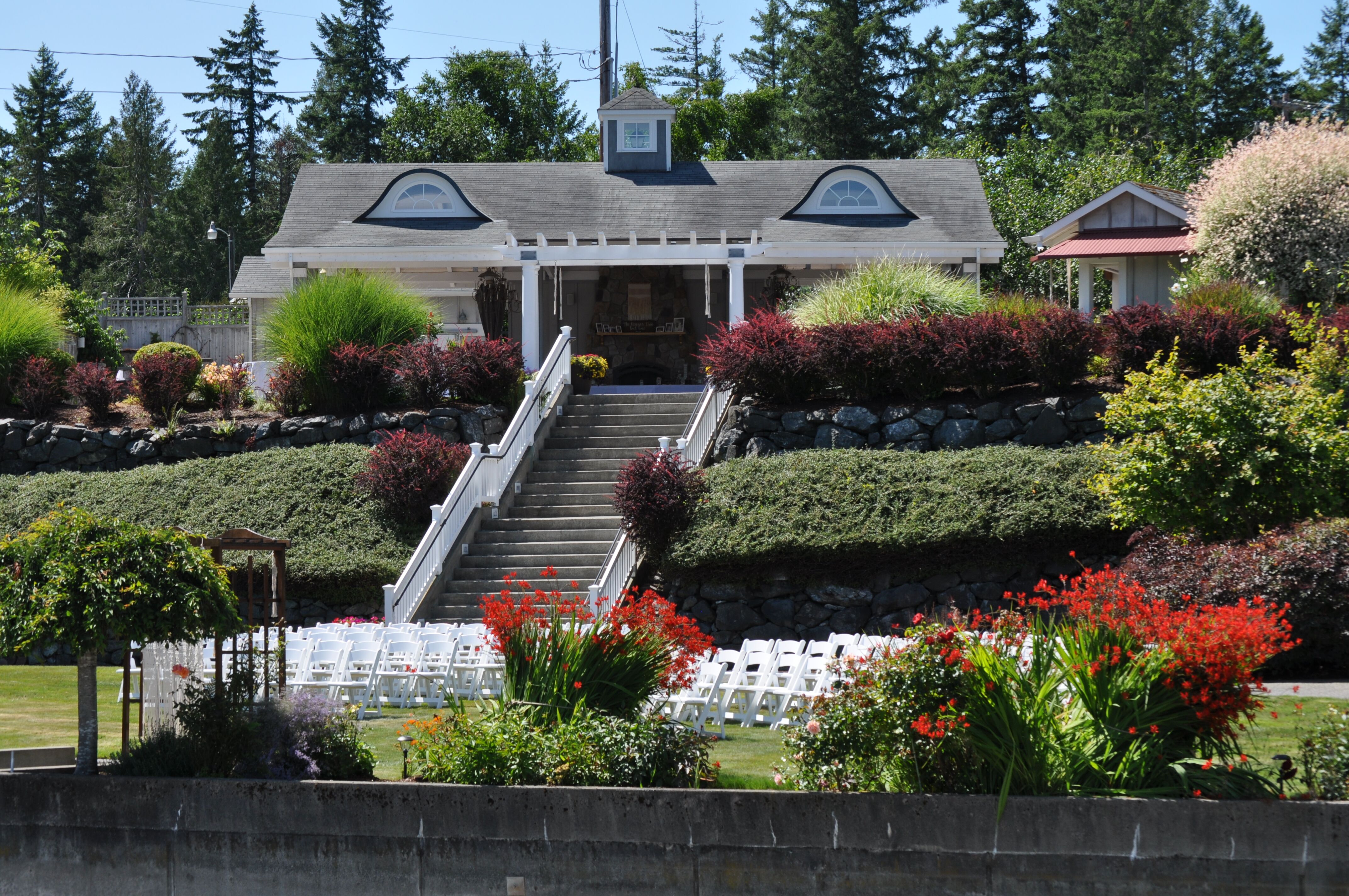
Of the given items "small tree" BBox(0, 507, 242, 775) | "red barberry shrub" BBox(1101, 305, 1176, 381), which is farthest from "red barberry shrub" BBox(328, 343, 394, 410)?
"small tree" BBox(0, 507, 242, 775)

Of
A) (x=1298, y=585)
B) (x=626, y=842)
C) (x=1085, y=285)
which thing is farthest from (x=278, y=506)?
(x=1085, y=285)

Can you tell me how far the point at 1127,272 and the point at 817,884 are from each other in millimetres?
17862

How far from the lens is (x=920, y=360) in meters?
16.9

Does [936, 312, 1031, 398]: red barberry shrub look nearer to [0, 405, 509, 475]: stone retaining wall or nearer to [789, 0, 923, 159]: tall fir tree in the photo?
[0, 405, 509, 475]: stone retaining wall

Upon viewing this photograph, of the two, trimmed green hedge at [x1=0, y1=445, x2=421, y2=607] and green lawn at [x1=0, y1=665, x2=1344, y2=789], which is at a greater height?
trimmed green hedge at [x1=0, y1=445, x2=421, y2=607]

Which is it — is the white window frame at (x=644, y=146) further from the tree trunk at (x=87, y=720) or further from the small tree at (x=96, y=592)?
the tree trunk at (x=87, y=720)

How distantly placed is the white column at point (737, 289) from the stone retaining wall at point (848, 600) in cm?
741

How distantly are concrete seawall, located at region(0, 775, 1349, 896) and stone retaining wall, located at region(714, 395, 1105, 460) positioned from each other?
10.1 metres

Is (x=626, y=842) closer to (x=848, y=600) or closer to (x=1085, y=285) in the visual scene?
(x=848, y=600)

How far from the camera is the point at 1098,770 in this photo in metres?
6.66

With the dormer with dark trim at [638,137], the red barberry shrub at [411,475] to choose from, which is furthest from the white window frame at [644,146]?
the red barberry shrub at [411,475]

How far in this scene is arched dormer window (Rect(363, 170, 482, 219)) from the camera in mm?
25469

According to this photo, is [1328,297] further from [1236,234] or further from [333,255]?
[333,255]

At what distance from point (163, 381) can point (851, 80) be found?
28.0m
